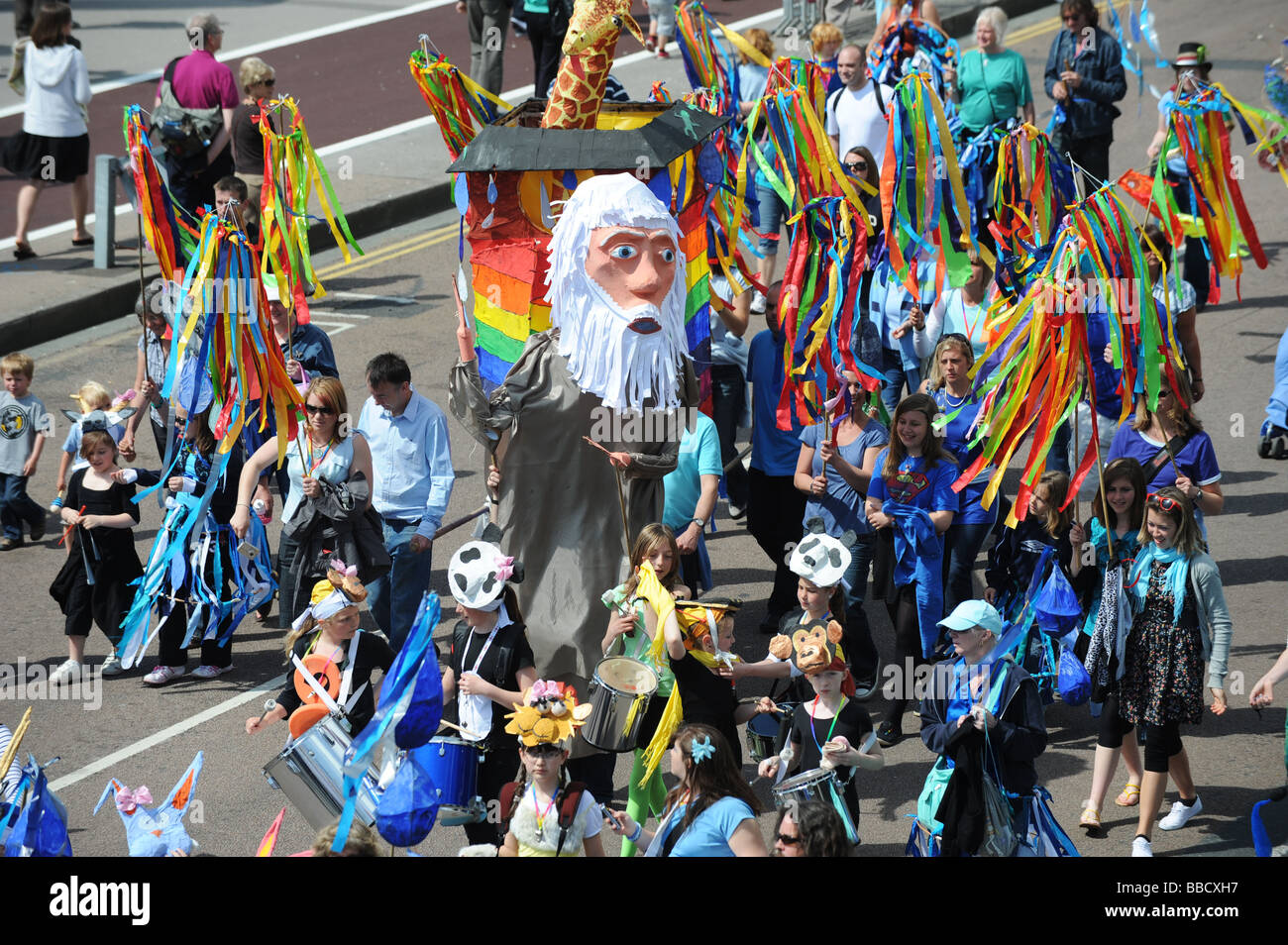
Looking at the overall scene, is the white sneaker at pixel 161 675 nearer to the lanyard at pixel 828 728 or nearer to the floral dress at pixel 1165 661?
the lanyard at pixel 828 728

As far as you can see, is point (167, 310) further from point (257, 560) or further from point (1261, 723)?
point (1261, 723)

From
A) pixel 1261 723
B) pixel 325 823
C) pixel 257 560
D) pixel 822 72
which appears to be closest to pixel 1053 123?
pixel 822 72

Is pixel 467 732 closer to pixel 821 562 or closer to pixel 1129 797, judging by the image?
pixel 821 562

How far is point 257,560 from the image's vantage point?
28.0 feet

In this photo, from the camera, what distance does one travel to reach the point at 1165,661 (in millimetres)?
6773

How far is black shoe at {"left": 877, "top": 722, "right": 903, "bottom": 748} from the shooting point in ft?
25.3

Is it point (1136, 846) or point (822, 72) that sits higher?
point (822, 72)

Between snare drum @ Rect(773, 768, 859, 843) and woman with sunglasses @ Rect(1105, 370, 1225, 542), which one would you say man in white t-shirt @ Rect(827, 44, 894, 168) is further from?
snare drum @ Rect(773, 768, 859, 843)

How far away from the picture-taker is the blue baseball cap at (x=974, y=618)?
6348 millimetres

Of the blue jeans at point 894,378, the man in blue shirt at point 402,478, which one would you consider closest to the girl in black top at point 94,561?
the man in blue shirt at point 402,478

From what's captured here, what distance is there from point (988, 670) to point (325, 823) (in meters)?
2.40

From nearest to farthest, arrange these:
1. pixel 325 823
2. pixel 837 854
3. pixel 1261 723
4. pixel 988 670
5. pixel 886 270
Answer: pixel 837 854 < pixel 325 823 < pixel 988 670 < pixel 1261 723 < pixel 886 270

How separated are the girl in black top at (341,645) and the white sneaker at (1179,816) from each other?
3.14 m

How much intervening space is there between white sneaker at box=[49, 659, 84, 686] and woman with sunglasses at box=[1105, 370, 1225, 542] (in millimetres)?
4908
